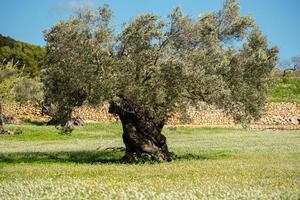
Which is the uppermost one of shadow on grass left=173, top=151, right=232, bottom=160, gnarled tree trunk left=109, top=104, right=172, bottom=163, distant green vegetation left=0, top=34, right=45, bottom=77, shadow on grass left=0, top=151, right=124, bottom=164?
distant green vegetation left=0, top=34, right=45, bottom=77

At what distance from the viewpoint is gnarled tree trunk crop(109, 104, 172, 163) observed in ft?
97.7

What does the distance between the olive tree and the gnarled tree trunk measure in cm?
5

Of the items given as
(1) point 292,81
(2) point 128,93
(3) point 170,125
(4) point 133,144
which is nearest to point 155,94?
(2) point 128,93

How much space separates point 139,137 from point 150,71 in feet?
12.8

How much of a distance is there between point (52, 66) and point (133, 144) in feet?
18.7

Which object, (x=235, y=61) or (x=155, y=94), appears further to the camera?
(x=235, y=61)

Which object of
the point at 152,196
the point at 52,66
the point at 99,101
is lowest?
the point at 152,196

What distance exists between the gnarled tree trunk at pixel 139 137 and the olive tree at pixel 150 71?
0.17 feet

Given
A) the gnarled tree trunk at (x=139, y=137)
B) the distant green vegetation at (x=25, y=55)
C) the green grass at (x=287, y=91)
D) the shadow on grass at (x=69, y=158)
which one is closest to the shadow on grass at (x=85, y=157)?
the shadow on grass at (x=69, y=158)

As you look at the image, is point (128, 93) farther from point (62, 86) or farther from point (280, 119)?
point (280, 119)

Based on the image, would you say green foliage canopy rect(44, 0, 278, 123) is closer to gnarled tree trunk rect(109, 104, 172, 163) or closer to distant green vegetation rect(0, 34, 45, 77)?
gnarled tree trunk rect(109, 104, 172, 163)

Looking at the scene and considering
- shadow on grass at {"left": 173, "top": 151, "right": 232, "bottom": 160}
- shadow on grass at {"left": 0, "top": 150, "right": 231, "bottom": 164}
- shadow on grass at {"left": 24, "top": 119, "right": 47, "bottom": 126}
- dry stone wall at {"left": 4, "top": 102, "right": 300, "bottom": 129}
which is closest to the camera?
shadow on grass at {"left": 0, "top": 150, "right": 231, "bottom": 164}

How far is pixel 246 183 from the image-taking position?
17266 millimetres

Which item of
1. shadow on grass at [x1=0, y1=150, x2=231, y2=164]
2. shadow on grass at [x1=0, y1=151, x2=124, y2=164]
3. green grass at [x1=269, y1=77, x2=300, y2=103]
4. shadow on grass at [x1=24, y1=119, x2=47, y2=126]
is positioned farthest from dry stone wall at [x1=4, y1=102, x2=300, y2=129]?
shadow on grass at [x1=0, y1=151, x2=124, y2=164]
